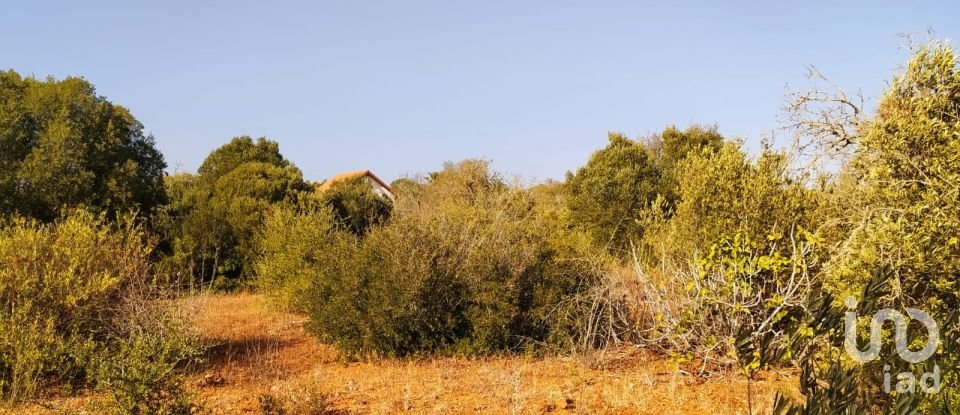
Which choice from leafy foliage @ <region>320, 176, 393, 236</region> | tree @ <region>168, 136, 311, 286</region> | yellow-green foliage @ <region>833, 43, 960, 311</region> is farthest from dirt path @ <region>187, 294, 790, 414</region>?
leafy foliage @ <region>320, 176, 393, 236</region>

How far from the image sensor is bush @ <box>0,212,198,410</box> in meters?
7.57

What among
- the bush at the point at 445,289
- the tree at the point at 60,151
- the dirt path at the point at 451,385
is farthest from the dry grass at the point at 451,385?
the tree at the point at 60,151

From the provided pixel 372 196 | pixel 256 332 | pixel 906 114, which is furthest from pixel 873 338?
pixel 372 196

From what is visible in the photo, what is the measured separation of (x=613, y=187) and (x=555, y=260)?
41.9 feet

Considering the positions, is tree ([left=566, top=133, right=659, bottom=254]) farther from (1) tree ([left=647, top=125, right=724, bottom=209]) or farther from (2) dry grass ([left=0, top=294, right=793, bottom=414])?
(2) dry grass ([left=0, top=294, right=793, bottom=414])

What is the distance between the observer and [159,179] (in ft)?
62.8

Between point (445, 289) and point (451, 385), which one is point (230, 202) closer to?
point (445, 289)

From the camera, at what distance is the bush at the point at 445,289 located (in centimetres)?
1016

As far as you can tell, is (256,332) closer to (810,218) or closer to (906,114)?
(810,218)

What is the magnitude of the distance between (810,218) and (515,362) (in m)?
4.71

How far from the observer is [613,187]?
23.3 m

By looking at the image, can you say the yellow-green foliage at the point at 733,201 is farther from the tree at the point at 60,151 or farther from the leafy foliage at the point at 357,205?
the leafy foliage at the point at 357,205

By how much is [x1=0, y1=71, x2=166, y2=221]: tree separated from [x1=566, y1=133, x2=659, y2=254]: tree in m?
14.2

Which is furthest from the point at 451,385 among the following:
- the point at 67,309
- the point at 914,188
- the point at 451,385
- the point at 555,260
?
the point at 914,188
